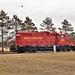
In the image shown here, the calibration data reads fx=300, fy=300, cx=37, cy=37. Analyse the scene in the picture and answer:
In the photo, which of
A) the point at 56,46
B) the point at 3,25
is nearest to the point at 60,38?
the point at 56,46

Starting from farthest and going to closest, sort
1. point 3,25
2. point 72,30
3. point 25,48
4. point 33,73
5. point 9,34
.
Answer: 1. point 72,30
2. point 9,34
3. point 3,25
4. point 25,48
5. point 33,73

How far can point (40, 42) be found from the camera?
2136 inches

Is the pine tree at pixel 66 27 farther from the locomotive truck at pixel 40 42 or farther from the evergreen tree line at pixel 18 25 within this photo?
the locomotive truck at pixel 40 42

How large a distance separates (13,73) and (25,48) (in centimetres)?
3132

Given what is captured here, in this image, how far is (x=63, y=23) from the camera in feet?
367

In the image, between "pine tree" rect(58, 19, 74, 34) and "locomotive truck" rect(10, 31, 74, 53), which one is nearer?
"locomotive truck" rect(10, 31, 74, 53)

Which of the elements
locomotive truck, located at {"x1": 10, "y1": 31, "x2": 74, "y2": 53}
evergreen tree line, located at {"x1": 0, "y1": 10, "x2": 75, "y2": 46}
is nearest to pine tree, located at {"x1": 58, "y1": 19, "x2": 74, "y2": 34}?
evergreen tree line, located at {"x1": 0, "y1": 10, "x2": 75, "y2": 46}

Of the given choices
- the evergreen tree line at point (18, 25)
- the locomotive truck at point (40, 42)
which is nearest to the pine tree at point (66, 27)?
the evergreen tree line at point (18, 25)

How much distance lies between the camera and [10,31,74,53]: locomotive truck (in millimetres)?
51562

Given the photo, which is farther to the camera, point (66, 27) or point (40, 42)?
point (66, 27)

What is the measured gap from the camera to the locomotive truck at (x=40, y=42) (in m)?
51.6

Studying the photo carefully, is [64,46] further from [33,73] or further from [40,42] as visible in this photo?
[33,73]

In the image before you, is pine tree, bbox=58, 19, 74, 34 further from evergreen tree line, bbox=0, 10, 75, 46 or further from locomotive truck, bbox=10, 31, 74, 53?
locomotive truck, bbox=10, 31, 74, 53

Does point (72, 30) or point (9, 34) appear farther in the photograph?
point (72, 30)
